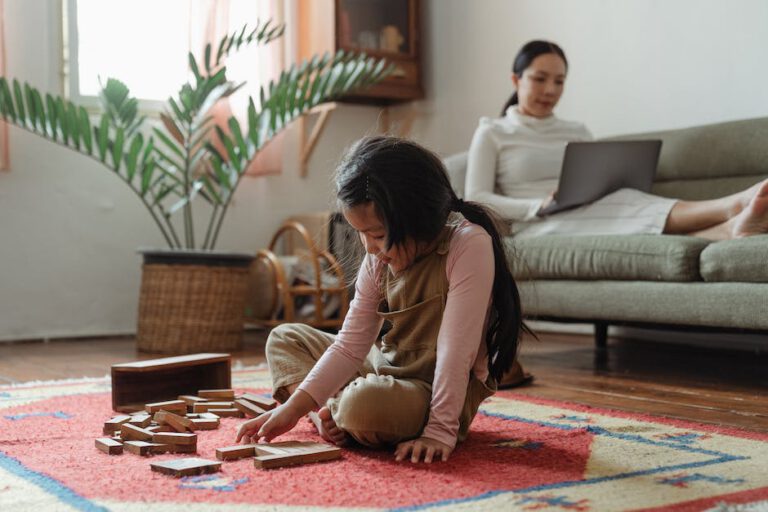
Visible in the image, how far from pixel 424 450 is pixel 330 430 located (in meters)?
0.18

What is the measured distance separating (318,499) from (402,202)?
1.45 ft

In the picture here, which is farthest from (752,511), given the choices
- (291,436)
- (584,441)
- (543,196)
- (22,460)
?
(543,196)

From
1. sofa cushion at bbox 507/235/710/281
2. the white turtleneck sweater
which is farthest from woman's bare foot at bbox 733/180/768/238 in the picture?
the white turtleneck sweater

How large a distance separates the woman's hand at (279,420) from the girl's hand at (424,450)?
0.17m

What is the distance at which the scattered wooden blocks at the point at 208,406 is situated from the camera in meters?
1.71

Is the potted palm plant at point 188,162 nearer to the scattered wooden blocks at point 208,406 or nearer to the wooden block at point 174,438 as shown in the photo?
the scattered wooden blocks at point 208,406

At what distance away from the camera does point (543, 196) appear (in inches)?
114

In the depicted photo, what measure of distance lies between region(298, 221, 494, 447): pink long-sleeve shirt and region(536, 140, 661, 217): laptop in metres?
1.34

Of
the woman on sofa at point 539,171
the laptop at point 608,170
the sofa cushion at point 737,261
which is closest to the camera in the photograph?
the sofa cushion at point 737,261

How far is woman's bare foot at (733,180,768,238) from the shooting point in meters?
2.20

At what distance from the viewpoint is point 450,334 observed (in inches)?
51.9

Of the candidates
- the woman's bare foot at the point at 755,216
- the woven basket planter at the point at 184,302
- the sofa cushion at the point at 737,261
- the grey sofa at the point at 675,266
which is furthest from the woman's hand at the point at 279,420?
the woven basket planter at the point at 184,302

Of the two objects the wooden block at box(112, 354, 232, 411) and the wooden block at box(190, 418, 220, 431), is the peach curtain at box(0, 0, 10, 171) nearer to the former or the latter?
the wooden block at box(112, 354, 232, 411)

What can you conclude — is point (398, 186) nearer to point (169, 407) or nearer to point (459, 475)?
point (459, 475)
